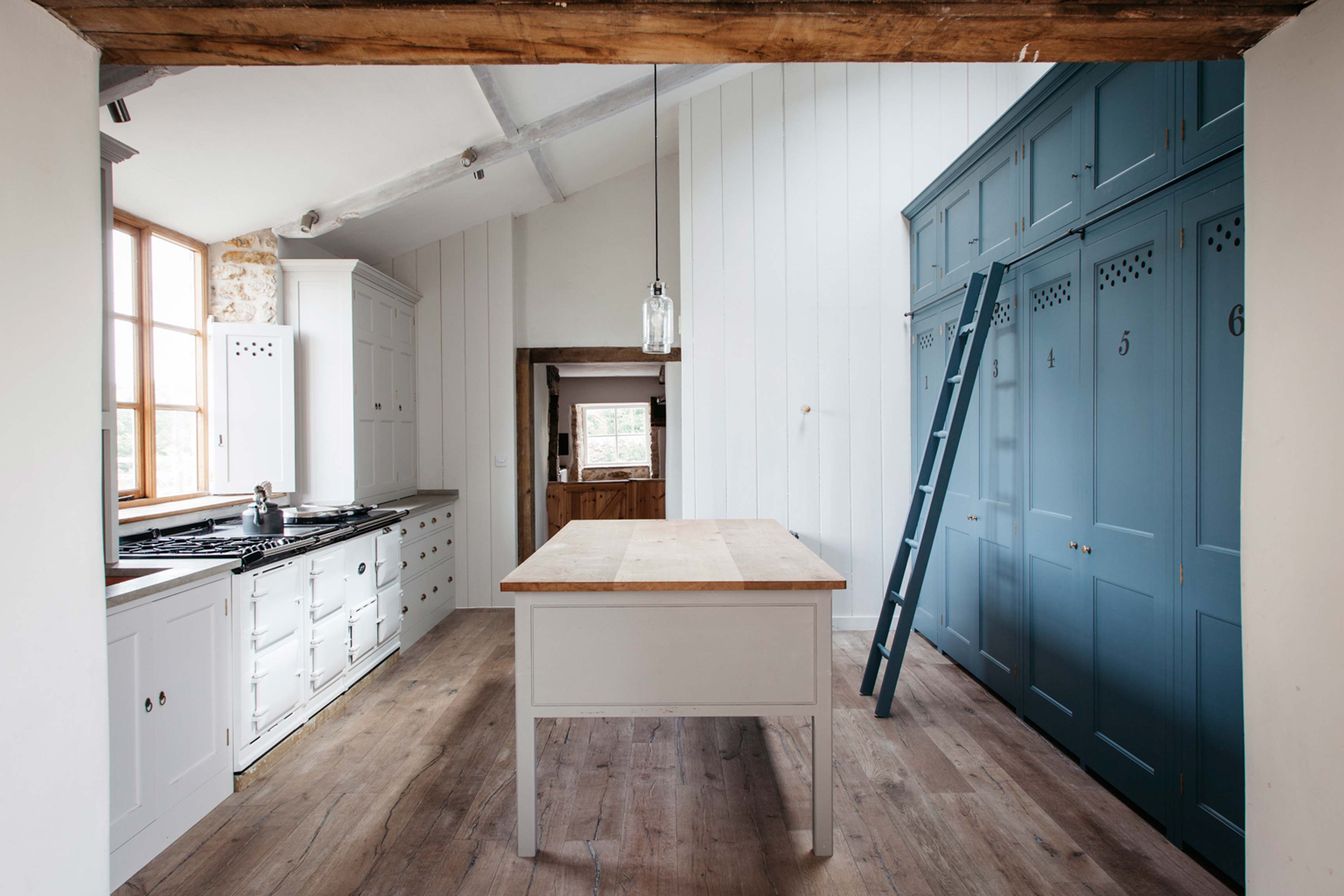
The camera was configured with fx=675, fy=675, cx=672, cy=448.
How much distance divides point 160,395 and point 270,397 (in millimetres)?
475

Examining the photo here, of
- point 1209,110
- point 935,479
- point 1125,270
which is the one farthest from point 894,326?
point 1209,110

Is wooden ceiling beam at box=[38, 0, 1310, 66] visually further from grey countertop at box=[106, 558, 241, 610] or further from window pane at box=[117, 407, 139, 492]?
window pane at box=[117, 407, 139, 492]

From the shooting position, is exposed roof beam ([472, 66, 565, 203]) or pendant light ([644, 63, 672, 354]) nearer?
pendant light ([644, 63, 672, 354])

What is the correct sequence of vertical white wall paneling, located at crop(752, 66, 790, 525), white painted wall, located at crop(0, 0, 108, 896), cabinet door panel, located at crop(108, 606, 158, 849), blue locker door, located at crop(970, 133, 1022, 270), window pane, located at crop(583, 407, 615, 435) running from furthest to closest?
window pane, located at crop(583, 407, 615, 435), vertical white wall paneling, located at crop(752, 66, 790, 525), blue locker door, located at crop(970, 133, 1022, 270), cabinet door panel, located at crop(108, 606, 158, 849), white painted wall, located at crop(0, 0, 108, 896)

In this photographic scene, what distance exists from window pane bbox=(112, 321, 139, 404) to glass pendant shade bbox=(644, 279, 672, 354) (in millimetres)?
2422

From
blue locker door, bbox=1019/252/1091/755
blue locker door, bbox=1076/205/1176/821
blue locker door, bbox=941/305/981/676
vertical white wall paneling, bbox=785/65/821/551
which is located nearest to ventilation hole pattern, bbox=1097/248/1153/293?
blue locker door, bbox=1076/205/1176/821

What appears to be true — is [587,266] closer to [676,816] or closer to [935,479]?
[935,479]

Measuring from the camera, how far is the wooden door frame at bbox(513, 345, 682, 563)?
525cm

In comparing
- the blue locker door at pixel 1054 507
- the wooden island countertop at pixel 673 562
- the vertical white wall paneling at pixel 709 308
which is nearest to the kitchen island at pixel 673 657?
the wooden island countertop at pixel 673 562

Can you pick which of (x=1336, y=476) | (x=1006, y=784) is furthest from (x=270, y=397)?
(x=1336, y=476)

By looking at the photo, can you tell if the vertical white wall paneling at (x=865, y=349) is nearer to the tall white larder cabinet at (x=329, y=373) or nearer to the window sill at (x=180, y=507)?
the tall white larder cabinet at (x=329, y=373)

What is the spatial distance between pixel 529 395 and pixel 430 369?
2.52 ft

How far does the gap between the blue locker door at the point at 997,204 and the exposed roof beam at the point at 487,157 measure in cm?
189

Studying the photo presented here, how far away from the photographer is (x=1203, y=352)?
195 centimetres
